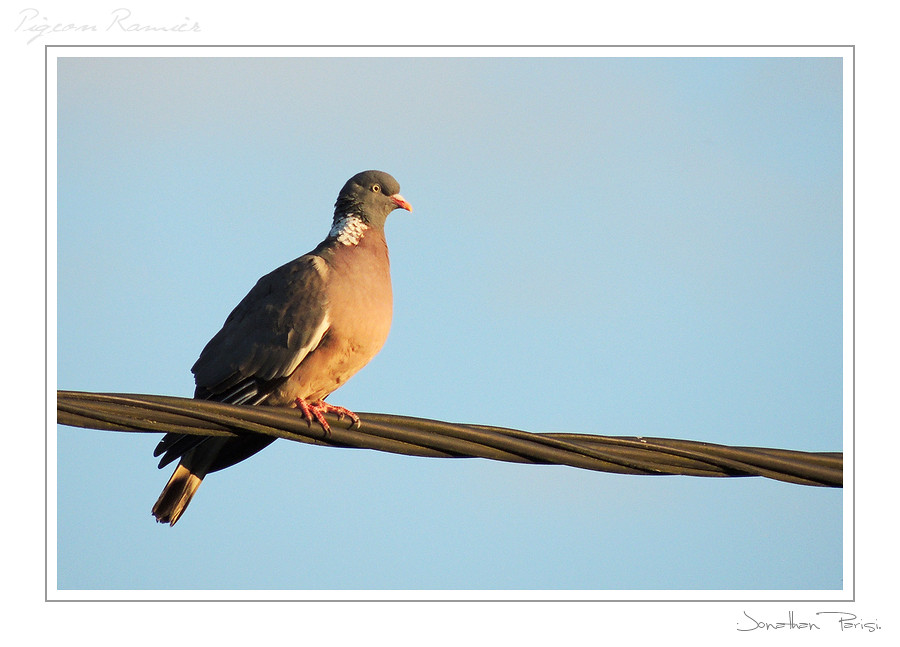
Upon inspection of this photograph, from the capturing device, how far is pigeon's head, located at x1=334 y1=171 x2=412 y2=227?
21.0ft

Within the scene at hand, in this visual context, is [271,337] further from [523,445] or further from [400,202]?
[523,445]

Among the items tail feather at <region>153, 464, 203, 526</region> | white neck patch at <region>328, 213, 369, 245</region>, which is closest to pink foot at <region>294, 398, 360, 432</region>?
tail feather at <region>153, 464, 203, 526</region>

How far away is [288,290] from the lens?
5.63 m

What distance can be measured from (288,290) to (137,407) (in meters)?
2.20

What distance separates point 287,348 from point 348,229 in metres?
1.09

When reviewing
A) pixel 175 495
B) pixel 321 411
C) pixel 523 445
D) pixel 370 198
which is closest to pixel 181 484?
pixel 175 495

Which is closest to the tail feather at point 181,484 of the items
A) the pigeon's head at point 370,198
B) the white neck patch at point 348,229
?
the white neck patch at point 348,229

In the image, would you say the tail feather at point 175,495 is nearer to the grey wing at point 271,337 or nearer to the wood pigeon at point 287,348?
the wood pigeon at point 287,348

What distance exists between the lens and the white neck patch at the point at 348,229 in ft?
20.1

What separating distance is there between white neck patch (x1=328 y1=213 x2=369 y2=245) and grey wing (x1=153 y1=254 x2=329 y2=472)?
0.48 m

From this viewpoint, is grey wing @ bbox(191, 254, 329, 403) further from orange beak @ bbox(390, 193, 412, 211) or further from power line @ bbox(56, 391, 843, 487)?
power line @ bbox(56, 391, 843, 487)
